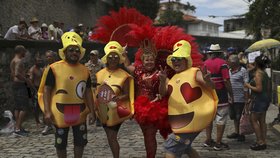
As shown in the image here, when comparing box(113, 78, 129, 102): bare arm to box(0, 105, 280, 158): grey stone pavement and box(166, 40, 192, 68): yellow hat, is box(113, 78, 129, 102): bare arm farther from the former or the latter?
box(0, 105, 280, 158): grey stone pavement

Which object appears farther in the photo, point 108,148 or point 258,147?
point 108,148

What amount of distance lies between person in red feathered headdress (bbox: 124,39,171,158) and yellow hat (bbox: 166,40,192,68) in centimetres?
31

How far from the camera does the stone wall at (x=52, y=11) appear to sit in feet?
62.7

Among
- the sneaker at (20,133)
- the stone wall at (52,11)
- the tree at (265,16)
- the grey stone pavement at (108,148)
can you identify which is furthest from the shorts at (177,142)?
the tree at (265,16)

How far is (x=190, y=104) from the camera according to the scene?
5.20m

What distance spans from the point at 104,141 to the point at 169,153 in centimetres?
349

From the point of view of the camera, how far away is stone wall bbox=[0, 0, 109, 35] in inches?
752

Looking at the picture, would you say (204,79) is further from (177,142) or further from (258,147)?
(258,147)

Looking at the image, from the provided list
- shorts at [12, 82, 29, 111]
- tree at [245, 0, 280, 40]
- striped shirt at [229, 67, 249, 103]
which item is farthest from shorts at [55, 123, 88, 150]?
tree at [245, 0, 280, 40]

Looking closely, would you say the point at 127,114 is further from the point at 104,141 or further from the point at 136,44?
the point at 104,141

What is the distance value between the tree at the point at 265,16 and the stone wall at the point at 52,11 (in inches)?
410

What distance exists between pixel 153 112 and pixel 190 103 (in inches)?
22.0

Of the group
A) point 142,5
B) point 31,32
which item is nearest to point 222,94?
point 31,32

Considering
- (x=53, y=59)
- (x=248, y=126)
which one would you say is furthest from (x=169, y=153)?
(x=53, y=59)
